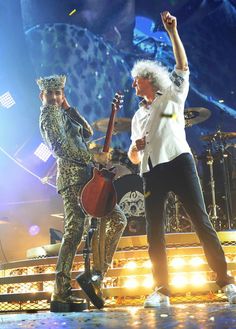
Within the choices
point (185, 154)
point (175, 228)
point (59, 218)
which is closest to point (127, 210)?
point (175, 228)

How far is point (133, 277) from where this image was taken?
144 inches

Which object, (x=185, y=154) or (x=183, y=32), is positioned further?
(x=183, y=32)

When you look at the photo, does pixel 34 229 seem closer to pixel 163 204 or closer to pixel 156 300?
pixel 163 204

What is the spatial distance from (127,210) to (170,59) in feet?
17.1

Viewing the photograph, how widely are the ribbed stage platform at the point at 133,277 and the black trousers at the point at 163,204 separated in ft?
2.52

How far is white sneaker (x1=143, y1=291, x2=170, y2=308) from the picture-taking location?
2490mm

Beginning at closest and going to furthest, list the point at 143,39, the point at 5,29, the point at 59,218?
the point at 59,218, the point at 5,29, the point at 143,39

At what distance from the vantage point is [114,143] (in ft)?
32.9

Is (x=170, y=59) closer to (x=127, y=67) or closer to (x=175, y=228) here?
(x=127, y=67)

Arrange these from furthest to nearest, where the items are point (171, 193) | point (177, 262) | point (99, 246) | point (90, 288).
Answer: point (171, 193) < point (177, 262) < point (99, 246) < point (90, 288)

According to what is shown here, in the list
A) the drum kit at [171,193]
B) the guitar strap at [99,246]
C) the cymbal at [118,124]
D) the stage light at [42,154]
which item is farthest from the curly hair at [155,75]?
the stage light at [42,154]

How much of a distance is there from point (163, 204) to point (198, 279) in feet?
3.75

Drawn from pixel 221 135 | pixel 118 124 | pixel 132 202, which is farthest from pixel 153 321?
pixel 221 135

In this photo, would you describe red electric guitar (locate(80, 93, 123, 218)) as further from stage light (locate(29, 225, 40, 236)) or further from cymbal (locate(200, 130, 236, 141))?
stage light (locate(29, 225, 40, 236))
